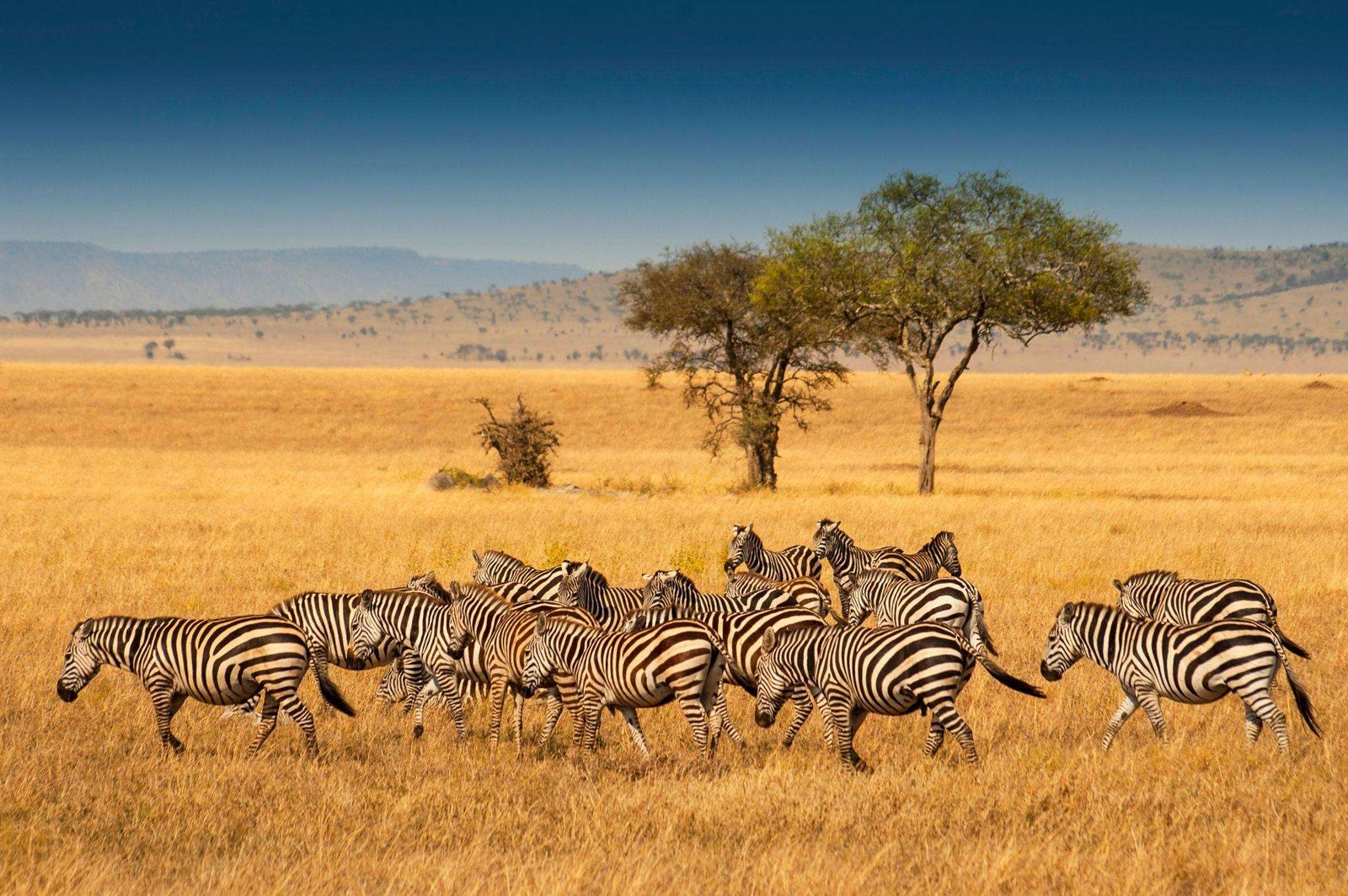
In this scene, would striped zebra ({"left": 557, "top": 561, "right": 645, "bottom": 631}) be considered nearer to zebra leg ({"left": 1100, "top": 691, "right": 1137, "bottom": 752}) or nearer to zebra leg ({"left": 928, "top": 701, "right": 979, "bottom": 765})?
zebra leg ({"left": 928, "top": 701, "right": 979, "bottom": 765})

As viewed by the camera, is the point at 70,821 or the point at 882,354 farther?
the point at 882,354

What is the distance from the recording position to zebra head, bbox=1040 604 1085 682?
36.5ft

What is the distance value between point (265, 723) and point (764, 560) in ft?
29.2

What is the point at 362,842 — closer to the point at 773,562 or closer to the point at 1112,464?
the point at 773,562

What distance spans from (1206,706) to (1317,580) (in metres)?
9.16

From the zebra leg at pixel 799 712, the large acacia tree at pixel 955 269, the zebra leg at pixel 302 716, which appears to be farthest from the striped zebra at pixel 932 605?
the large acacia tree at pixel 955 269

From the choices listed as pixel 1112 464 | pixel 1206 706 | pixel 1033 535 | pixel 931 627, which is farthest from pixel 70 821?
pixel 1112 464

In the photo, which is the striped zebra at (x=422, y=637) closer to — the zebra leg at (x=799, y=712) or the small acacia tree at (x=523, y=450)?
the zebra leg at (x=799, y=712)

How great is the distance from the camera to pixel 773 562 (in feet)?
58.2

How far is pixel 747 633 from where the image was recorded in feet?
38.2

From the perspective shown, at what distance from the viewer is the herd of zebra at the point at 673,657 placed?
9.90m

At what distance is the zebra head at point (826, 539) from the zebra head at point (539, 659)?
756 centimetres

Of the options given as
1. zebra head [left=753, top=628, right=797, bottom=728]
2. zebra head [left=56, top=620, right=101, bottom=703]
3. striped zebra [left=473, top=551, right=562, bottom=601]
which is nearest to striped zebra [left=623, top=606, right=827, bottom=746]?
zebra head [left=753, top=628, right=797, bottom=728]

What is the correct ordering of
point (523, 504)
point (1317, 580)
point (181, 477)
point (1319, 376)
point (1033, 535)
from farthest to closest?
point (1319, 376) < point (181, 477) < point (523, 504) < point (1033, 535) < point (1317, 580)
